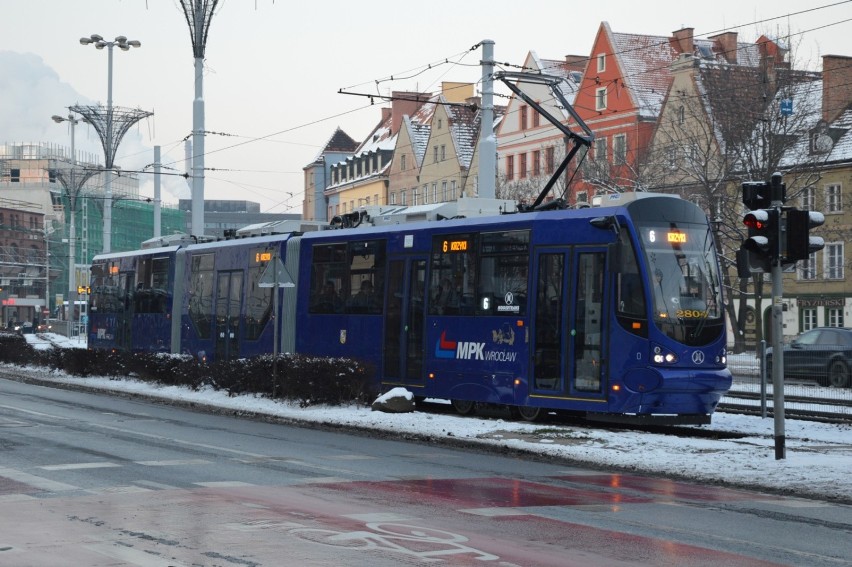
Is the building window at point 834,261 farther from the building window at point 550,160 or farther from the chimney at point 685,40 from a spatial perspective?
the chimney at point 685,40

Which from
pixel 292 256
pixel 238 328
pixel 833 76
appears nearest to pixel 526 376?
pixel 292 256

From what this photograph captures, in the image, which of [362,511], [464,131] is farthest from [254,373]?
[464,131]

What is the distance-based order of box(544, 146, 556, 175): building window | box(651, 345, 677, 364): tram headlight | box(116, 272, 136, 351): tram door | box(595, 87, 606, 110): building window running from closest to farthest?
box(651, 345, 677, 364): tram headlight
box(116, 272, 136, 351): tram door
box(544, 146, 556, 175): building window
box(595, 87, 606, 110): building window

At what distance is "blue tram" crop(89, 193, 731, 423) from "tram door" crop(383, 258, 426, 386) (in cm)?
3

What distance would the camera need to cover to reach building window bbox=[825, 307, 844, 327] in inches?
2282

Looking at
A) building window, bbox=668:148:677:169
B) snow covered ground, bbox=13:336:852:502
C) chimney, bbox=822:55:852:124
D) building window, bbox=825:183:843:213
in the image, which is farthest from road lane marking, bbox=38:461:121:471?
chimney, bbox=822:55:852:124

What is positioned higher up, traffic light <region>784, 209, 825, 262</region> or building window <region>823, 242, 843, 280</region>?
building window <region>823, 242, 843, 280</region>

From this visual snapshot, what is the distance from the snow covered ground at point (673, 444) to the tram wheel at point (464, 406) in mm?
1538

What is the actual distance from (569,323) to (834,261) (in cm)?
4071

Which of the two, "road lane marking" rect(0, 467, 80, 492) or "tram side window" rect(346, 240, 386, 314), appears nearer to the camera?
"road lane marking" rect(0, 467, 80, 492)

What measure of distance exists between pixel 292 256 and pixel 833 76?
4143 cm

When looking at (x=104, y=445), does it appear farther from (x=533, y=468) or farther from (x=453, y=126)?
(x=453, y=126)

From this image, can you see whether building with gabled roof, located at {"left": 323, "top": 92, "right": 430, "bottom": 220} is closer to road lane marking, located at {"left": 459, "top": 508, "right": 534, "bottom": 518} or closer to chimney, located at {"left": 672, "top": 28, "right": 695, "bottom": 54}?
chimney, located at {"left": 672, "top": 28, "right": 695, "bottom": 54}

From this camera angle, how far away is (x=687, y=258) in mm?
21047
